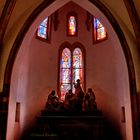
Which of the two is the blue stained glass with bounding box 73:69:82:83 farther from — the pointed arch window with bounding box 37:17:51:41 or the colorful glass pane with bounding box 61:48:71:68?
the pointed arch window with bounding box 37:17:51:41

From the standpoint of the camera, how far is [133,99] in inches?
273

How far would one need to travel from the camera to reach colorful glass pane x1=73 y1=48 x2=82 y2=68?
36.4ft

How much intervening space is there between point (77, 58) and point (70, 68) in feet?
2.05

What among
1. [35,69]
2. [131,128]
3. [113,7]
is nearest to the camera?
[131,128]

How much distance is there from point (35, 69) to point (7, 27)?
288 cm

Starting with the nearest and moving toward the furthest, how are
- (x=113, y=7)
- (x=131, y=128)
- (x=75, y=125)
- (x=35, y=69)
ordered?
(x=131, y=128), (x=113, y=7), (x=75, y=125), (x=35, y=69)

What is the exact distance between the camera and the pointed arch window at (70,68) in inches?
425

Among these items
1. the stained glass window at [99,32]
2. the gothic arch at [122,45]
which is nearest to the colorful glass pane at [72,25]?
the stained glass window at [99,32]

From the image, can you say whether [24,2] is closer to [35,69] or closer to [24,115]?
[35,69]

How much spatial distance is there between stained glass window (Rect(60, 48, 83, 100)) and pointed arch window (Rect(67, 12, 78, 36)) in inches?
35.3

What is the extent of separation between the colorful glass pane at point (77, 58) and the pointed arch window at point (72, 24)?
3.00ft

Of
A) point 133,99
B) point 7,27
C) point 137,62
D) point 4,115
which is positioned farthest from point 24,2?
point 133,99

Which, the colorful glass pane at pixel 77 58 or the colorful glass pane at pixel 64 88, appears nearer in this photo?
the colorful glass pane at pixel 64 88

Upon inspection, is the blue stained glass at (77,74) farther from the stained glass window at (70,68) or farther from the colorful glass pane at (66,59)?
the colorful glass pane at (66,59)
